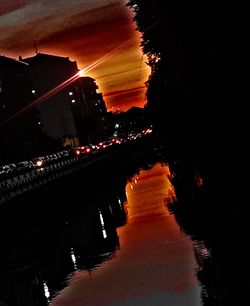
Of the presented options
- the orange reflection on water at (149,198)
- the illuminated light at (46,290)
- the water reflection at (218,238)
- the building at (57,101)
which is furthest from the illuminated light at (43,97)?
the illuminated light at (46,290)

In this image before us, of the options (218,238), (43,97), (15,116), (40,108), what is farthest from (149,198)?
(43,97)

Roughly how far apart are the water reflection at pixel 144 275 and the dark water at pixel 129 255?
0.03m

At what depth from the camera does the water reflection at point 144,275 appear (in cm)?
1638

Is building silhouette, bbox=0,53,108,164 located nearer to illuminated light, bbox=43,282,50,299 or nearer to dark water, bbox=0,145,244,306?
dark water, bbox=0,145,244,306

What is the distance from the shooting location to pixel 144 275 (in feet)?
61.4

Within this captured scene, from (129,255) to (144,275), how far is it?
3.73m

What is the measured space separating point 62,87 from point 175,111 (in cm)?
13225

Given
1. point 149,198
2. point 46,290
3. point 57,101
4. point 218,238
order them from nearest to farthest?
point 46,290
point 218,238
point 149,198
point 57,101

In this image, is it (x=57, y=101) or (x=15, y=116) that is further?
(x=57, y=101)

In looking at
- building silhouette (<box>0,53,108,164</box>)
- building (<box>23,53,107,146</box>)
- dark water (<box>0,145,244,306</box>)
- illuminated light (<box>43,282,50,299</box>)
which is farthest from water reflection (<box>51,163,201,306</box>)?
building (<box>23,53,107,146</box>)

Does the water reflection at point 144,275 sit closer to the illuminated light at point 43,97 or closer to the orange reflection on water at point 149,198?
the orange reflection on water at point 149,198

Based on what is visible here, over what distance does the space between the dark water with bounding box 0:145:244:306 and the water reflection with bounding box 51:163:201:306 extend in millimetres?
30

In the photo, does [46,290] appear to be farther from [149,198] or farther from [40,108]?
[40,108]

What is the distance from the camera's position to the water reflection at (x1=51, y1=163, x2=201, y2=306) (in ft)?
53.7
